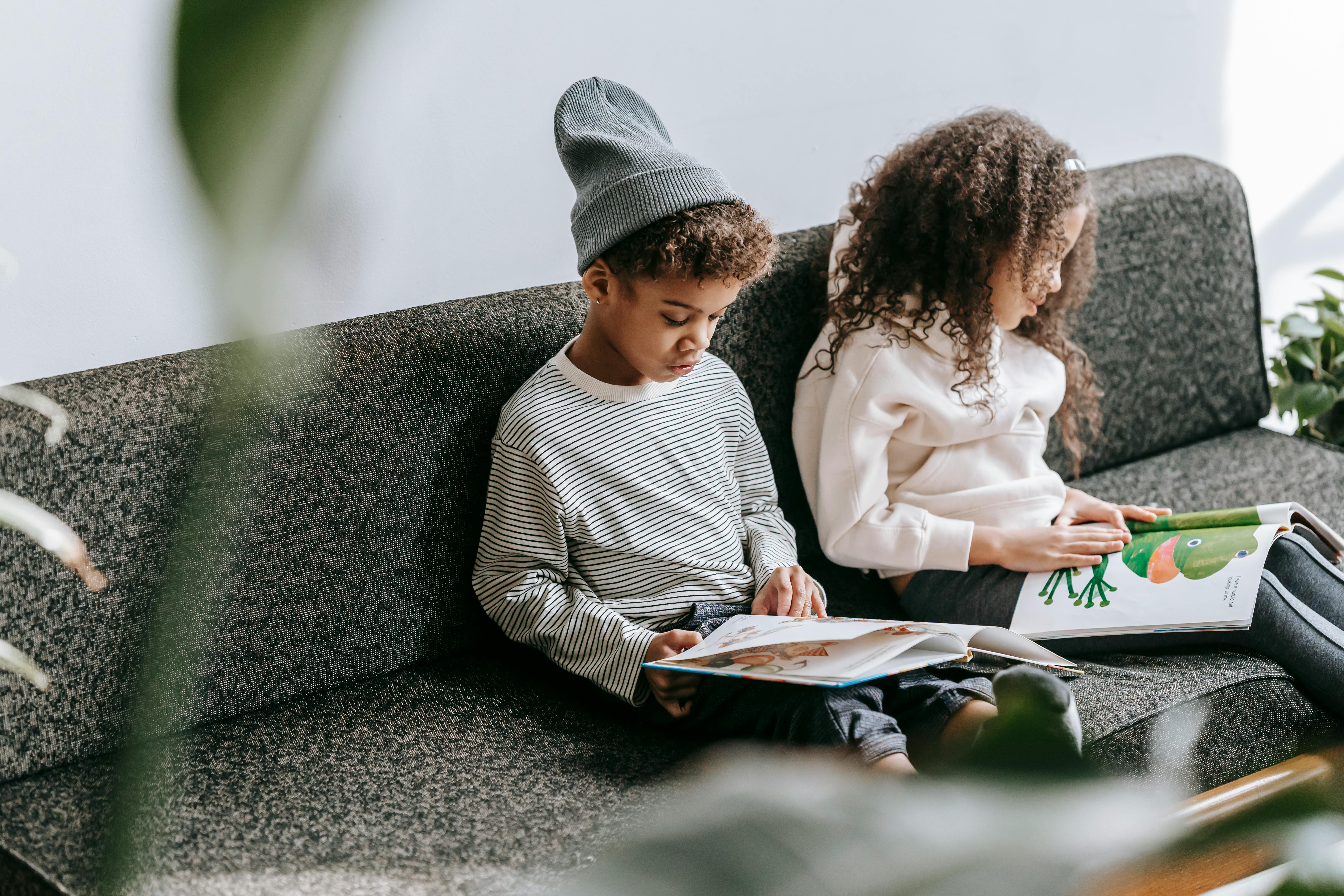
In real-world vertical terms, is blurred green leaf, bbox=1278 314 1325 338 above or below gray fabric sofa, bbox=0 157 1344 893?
above

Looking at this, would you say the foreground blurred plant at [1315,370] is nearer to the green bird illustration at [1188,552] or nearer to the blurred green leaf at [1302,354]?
the blurred green leaf at [1302,354]

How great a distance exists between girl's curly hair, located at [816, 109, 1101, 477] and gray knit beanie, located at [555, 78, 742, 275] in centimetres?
27

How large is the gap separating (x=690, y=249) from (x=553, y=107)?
1.38ft

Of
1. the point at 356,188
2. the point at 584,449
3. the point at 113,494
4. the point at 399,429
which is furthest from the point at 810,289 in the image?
the point at 356,188

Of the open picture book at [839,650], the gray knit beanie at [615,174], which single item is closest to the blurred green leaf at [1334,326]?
the open picture book at [839,650]

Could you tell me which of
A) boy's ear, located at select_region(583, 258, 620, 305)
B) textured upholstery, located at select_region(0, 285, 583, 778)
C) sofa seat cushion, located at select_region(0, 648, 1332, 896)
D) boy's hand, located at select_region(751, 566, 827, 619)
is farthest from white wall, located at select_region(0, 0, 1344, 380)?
boy's hand, located at select_region(751, 566, 827, 619)

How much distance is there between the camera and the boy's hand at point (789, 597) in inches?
44.9

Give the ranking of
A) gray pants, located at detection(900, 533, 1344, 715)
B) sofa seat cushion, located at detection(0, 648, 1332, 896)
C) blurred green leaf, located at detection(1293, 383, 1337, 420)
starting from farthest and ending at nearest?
blurred green leaf, located at detection(1293, 383, 1337, 420)
gray pants, located at detection(900, 533, 1344, 715)
sofa seat cushion, located at detection(0, 648, 1332, 896)

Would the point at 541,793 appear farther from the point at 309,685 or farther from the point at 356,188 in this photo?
the point at 356,188

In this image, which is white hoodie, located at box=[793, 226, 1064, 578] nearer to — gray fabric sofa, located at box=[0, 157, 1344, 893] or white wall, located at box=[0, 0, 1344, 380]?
gray fabric sofa, located at box=[0, 157, 1344, 893]

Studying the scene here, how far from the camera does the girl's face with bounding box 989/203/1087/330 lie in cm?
127

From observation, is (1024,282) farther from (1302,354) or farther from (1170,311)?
(1302,354)

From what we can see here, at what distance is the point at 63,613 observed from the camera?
36.4 inches

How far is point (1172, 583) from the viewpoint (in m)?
1.20
